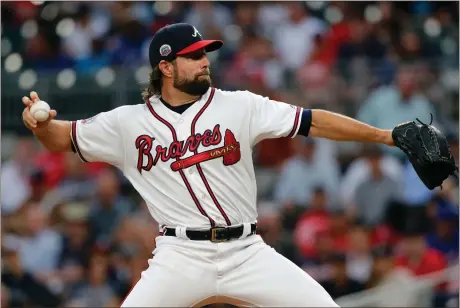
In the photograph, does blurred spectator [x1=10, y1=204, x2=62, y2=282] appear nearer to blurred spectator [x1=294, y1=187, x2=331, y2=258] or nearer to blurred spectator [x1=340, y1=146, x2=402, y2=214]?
blurred spectator [x1=294, y1=187, x2=331, y2=258]

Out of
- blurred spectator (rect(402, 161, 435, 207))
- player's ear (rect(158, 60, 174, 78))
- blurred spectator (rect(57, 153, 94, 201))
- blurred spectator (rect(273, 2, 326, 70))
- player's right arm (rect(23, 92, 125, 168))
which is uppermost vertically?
blurred spectator (rect(273, 2, 326, 70))

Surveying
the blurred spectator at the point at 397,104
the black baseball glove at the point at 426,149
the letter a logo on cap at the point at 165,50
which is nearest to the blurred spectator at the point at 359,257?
the blurred spectator at the point at 397,104

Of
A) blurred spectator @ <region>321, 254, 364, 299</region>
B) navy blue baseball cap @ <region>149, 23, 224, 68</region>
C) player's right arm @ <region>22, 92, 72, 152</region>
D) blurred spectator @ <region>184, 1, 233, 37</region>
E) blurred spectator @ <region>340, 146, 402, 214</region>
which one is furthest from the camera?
blurred spectator @ <region>184, 1, 233, 37</region>

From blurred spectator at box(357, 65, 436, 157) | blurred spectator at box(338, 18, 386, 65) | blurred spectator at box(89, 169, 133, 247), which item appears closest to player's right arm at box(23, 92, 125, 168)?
blurred spectator at box(89, 169, 133, 247)

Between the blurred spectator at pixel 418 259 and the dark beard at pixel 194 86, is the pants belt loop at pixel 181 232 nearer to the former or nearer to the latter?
the dark beard at pixel 194 86

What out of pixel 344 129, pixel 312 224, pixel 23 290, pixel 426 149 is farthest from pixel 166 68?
pixel 23 290

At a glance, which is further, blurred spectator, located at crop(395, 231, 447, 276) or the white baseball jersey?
blurred spectator, located at crop(395, 231, 447, 276)

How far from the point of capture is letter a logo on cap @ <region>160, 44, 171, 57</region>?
16.2 ft

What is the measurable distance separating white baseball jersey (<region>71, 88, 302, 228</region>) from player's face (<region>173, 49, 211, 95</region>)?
0.09 metres

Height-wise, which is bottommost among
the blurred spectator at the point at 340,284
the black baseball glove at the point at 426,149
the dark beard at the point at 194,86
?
the blurred spectator at the point at 340,284

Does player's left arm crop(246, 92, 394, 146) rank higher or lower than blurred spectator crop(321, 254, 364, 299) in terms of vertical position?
higher

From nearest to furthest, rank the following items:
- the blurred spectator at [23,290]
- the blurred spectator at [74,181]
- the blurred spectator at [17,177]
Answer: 1. the blurred spectator at [23,290]
2. the blurred spectator at [74,181]
3. the blurred spectator at [17,177]

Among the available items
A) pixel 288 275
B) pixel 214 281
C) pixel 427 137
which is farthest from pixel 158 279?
pixel 427 137

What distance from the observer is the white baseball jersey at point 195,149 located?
4.75 metres
